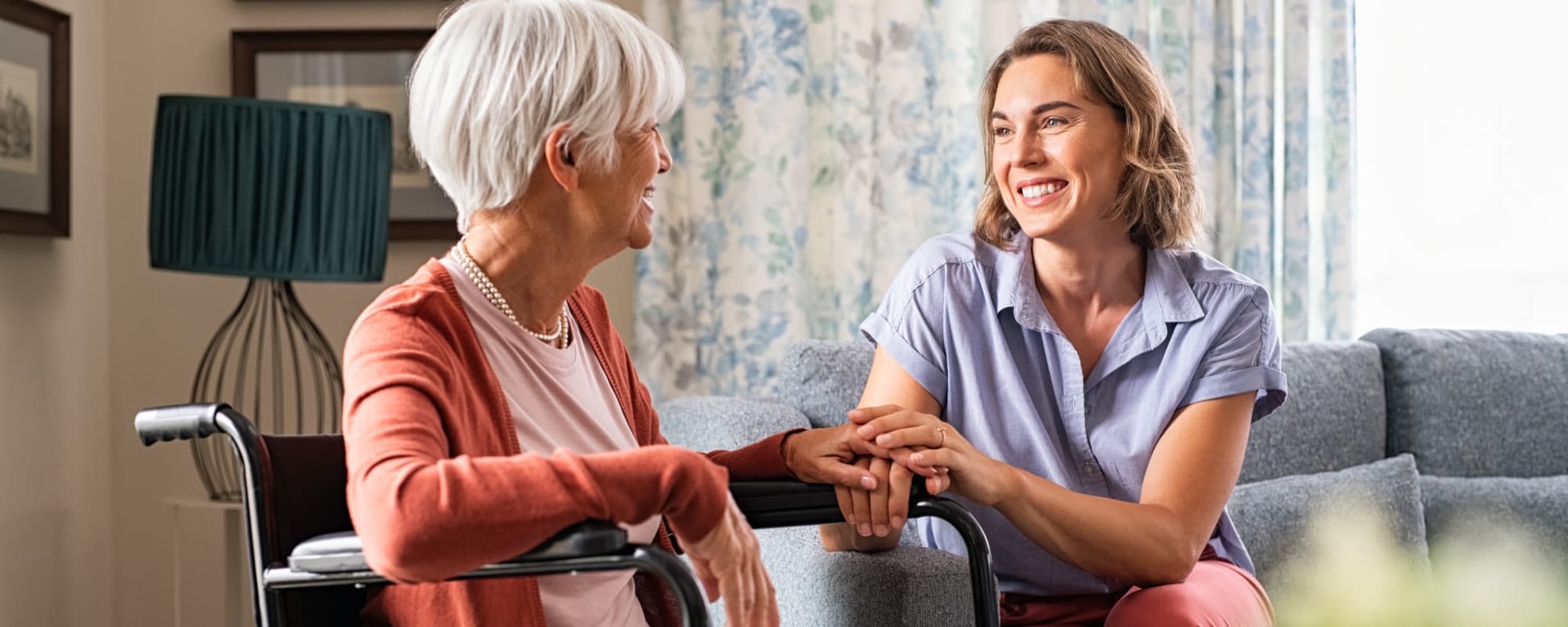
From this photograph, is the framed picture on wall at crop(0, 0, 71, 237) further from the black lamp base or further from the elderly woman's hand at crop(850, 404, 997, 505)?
the elderly woman's hand at crop(850, 404, 997, 505)

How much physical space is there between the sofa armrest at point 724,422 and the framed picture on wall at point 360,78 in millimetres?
897

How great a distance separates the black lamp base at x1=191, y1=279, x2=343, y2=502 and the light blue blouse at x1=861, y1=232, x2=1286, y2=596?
4.28ft

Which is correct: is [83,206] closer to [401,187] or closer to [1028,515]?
[401,187]

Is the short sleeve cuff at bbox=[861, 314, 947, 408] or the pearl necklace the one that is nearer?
the pearl necklace

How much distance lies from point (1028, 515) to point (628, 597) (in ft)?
1.45

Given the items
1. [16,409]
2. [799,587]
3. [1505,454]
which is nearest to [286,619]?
[799,587]

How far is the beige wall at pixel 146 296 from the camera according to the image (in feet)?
8.62

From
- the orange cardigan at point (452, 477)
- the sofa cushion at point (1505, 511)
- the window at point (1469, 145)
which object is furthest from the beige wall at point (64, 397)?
the window at point (1469, 145)

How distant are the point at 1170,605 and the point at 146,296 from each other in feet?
7.24

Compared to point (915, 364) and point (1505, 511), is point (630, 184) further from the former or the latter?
point (1505, 511)

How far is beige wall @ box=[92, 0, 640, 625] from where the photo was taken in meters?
2.63

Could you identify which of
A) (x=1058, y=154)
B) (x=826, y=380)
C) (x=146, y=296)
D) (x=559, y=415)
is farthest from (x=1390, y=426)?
(x=146, y=296)

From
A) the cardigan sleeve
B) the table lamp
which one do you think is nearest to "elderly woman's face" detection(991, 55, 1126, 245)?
the cardigan sleeve

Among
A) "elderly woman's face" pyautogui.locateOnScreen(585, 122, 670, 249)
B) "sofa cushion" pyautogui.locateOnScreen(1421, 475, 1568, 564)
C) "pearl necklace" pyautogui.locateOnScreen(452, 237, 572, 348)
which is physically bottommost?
"sofa cushion" pyautogui.locateOnScreen(1421, 475, 1568, 564)
